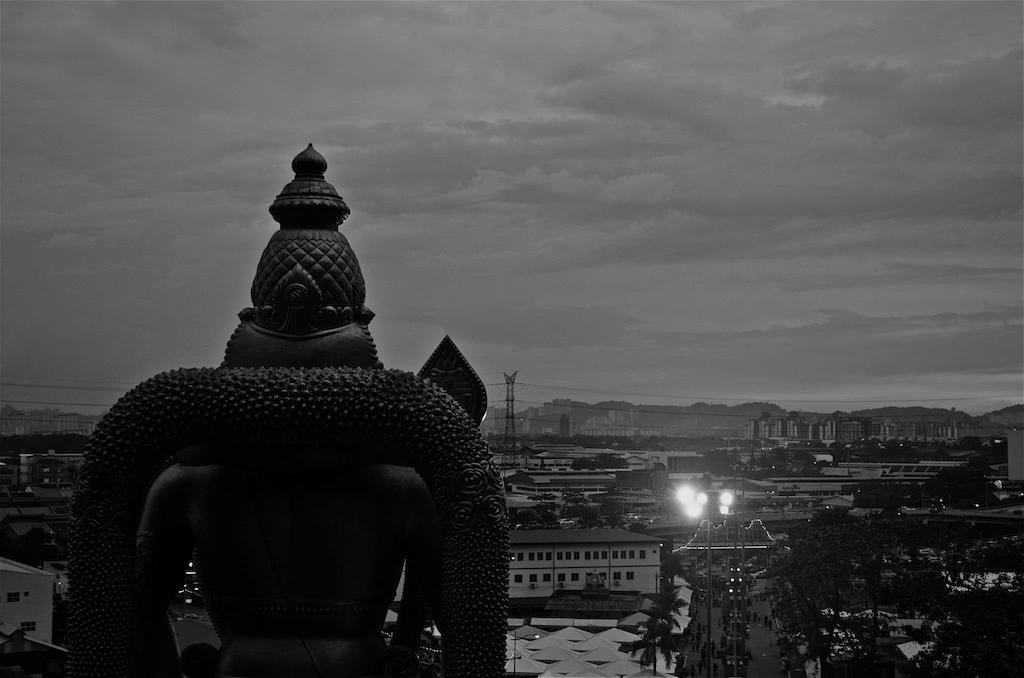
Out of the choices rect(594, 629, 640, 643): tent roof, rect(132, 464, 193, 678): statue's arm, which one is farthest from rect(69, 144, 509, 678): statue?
rect(594, 629, 640, 643): tent roof

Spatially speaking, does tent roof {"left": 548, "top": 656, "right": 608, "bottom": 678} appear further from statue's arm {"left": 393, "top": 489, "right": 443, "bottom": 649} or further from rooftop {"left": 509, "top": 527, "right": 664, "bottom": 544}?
rooftop {"left": 509, "top": 527, "right": 664, "bottom": 544}

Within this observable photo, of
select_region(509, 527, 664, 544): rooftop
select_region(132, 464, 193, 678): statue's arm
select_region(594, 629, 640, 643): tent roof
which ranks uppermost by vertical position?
select_region(132, 464, 193, 678): statue's arm

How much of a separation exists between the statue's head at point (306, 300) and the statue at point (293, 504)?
0.04 feet

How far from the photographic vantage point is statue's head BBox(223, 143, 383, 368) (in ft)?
24.0

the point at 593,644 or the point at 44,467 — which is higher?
→ the point at 44,467

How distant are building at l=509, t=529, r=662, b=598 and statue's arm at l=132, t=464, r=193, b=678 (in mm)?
62581

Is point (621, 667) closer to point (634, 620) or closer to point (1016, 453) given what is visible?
point (634, 620)

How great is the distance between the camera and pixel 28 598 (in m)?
41.2

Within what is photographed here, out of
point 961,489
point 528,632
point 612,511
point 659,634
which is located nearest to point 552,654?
point 659,634

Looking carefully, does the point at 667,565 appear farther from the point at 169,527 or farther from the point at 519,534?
the point at 169,527

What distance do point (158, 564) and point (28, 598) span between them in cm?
3667

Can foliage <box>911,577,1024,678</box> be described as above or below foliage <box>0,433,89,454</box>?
below

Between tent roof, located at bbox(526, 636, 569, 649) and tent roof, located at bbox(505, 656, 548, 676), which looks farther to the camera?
tent roof, located at bbox(526, 636, 569, 649)

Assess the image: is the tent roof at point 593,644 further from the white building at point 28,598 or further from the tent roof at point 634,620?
the white building at point 28,598
